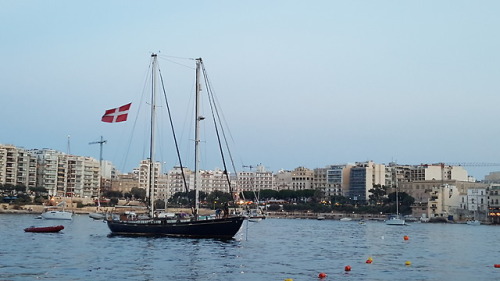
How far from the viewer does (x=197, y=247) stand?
55.7 metres

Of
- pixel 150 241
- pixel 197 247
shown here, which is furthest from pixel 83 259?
pixel 150 241

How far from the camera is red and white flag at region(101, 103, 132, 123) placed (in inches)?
2474

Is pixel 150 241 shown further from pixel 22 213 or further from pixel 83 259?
pixel 22 213

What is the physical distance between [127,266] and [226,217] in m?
22.0

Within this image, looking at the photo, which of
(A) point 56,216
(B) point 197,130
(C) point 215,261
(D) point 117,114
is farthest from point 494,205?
(C) point 215,261

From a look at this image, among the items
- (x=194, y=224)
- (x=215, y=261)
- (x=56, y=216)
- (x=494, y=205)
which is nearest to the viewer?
(x=215, y=261)

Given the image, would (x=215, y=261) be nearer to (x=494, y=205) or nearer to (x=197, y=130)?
(x=197, y=130)

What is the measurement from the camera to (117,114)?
63.6 meters

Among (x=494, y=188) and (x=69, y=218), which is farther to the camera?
(x=494, y=188)

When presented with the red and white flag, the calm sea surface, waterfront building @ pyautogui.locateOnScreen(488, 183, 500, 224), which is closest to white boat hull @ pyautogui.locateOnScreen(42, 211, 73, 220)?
the calm sea surface

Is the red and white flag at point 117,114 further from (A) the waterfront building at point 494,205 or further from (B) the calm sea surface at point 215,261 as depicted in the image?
(A) the waterfront building at point 494,205

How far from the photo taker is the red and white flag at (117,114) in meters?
62.8

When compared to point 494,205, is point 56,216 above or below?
below

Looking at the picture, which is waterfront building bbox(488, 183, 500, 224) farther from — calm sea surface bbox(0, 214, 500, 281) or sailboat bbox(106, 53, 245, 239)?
sailboat bbox(106, 53, 245, 239)
